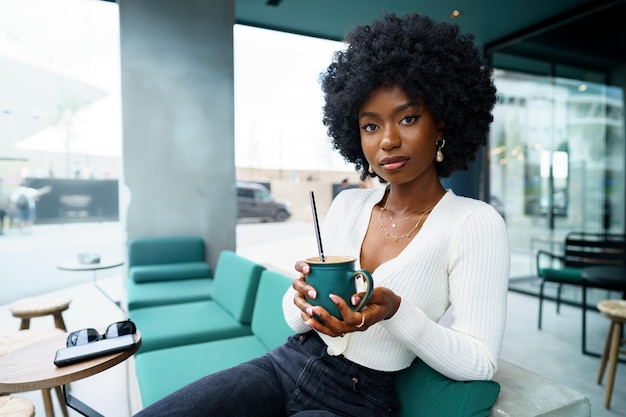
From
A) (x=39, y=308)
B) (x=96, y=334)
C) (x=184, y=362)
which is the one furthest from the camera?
(x=39, y=308)

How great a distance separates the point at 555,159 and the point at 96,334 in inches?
192

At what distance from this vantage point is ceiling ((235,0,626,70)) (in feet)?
13.1

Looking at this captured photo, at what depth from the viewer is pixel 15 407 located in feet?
4.24

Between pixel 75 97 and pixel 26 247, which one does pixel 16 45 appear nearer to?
pixel 75 97

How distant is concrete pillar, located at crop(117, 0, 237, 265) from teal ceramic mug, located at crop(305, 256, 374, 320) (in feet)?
12.2

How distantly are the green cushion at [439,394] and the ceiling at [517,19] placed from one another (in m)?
3.70

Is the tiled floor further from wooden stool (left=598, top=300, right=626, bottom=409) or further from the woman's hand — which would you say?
the woman's hand

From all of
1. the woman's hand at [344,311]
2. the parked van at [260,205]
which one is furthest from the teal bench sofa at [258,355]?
the parked van at [260,205]

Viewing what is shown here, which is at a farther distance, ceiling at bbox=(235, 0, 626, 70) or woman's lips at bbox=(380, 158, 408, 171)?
ceiling at bbox=(235, 0, 626, 70)

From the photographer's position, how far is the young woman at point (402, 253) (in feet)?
2.69

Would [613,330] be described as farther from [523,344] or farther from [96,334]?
[96,334]

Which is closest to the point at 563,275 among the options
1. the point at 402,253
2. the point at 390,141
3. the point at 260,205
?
the point at 402,253

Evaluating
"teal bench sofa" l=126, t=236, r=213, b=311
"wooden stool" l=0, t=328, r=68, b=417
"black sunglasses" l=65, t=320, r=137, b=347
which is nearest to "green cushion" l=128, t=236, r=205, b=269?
"teal bench sofa" l=126, t=236, r=213, b=311

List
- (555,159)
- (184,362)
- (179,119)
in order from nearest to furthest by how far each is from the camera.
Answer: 1. (184,362)
2. (179,119)
3. (555,159)
